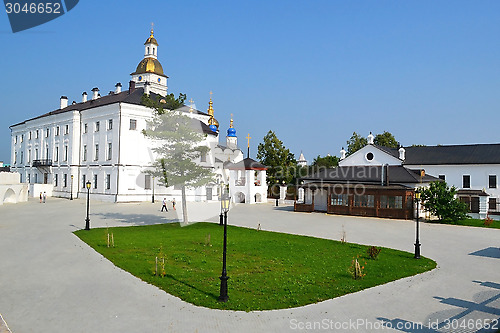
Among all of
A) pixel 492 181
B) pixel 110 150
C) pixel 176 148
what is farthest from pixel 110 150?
pixel 492 181

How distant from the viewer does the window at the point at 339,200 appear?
35031 mm

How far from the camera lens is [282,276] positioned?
12.5 m

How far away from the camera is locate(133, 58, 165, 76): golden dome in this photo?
56059 mm

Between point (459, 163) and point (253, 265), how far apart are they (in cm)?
3719

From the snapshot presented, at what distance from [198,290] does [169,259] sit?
4.22m

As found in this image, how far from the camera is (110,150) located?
4500cm

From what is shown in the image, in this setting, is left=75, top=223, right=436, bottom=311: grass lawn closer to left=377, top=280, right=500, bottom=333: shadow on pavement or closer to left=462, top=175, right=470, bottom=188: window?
left=377, top=280, right=500, bottom=333: shadow on pavement

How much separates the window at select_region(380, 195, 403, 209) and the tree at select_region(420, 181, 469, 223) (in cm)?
218

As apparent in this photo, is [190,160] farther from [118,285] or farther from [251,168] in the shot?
[251,168]

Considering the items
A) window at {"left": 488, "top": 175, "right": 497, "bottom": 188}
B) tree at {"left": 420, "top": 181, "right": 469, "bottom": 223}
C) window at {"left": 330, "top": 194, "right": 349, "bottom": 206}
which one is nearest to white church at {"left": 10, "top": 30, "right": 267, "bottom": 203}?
window at {"left": 330, "top": 194, "right": 349, "bottom": 206}

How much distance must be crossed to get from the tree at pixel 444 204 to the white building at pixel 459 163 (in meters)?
9.43

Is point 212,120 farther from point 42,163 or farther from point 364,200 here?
point 364,200

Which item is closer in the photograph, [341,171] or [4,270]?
[4,270]

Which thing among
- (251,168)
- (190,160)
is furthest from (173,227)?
(251,168)
